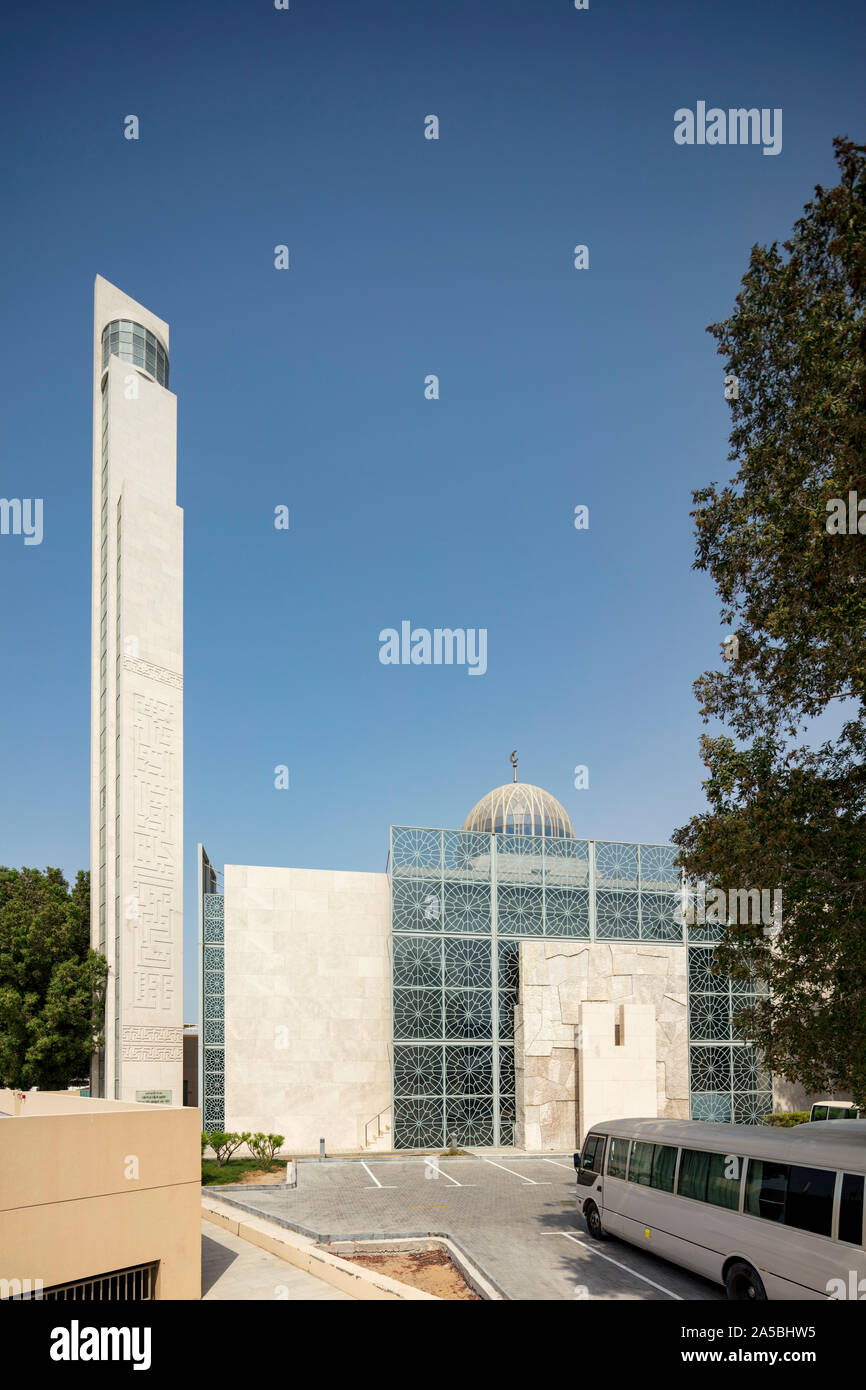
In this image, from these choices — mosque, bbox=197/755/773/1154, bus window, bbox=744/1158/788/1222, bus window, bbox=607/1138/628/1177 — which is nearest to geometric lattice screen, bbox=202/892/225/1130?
mosque, bbox=197/755/773/1154

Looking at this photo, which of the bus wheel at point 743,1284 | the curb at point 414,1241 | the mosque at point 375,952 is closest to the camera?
the bus wheel at point 743,1284

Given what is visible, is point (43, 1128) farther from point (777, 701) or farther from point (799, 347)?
point (799, 347)

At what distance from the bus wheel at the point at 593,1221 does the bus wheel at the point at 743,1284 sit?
5214 mm

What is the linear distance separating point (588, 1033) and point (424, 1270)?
55.2ft

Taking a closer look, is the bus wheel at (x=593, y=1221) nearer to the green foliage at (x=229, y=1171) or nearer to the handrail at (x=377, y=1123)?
the green foliage at (x=229, y=1171)

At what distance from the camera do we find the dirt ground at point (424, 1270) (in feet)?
47.1

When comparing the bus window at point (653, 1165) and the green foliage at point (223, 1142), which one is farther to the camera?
the green foliage at point (223, 1142)

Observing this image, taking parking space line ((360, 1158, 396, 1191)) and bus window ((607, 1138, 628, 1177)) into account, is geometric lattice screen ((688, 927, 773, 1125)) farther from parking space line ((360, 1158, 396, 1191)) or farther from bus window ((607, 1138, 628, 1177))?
bus window ((607, 1138, 628, 1177))

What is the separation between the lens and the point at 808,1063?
44.5 feet

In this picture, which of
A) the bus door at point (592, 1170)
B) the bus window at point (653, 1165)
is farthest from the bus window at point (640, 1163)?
the bus door at point (592, 1170)

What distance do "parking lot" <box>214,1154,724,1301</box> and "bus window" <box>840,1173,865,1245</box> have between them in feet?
13.3
